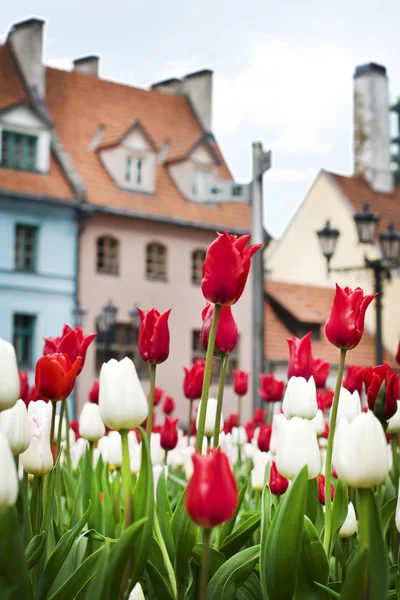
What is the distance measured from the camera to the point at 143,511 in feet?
4.42

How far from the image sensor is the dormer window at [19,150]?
20.2 meters

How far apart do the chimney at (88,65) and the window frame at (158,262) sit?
534 centimetres

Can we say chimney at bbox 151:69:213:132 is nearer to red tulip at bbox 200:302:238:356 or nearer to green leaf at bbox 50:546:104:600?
red tulip at bbox 200:302:238:356

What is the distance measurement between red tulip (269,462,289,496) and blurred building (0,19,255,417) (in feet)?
55.0

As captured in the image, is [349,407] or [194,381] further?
[194,381]

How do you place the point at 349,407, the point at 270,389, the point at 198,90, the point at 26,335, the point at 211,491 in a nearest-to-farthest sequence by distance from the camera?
the point at 211,491 < the point at 349,407 < the point at 270,389 < the point at 26,335 < the point at 198,90

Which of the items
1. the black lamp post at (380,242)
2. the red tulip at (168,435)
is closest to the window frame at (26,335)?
the black lamp post at (380,242)

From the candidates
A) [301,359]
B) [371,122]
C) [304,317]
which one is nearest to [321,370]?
[301,359]

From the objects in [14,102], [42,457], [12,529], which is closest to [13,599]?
[12,529]

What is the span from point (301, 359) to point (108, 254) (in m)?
18.9

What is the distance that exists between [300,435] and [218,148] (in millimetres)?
23071

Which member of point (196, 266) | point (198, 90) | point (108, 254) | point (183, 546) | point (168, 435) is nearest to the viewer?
point (183, 546)

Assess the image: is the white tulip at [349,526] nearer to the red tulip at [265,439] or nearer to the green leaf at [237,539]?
the green leaf at [237,539]

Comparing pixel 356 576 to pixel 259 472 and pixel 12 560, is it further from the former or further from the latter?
pixel 259 472
